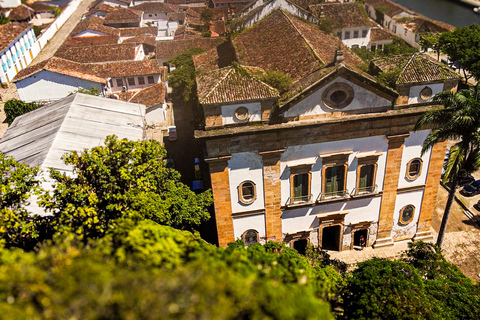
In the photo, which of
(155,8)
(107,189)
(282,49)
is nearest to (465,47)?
(282,49)

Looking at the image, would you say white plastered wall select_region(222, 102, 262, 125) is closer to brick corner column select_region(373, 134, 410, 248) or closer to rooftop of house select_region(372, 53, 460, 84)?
rooftop of house select_region(372, 53, 460, 84)

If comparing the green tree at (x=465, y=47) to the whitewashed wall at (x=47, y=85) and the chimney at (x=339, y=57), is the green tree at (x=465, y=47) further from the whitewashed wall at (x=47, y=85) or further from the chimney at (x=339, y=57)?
the whitewashed wall at (x=47, y=85)

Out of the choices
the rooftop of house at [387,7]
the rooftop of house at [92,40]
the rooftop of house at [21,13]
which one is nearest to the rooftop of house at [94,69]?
the rooftop of house at [92,40]

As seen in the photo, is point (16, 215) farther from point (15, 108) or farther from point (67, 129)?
point (15, 108)

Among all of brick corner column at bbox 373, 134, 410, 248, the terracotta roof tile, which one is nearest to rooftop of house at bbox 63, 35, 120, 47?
the terracotta roof tile

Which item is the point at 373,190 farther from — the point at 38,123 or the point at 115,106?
the point at 38,123

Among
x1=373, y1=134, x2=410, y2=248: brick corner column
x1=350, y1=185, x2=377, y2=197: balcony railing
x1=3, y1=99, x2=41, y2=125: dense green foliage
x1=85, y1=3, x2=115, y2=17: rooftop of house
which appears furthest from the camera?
x1=85, y1=3, x2=115, y2=17: rooftop of house

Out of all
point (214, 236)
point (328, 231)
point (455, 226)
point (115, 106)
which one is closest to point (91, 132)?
point (115, 106)
